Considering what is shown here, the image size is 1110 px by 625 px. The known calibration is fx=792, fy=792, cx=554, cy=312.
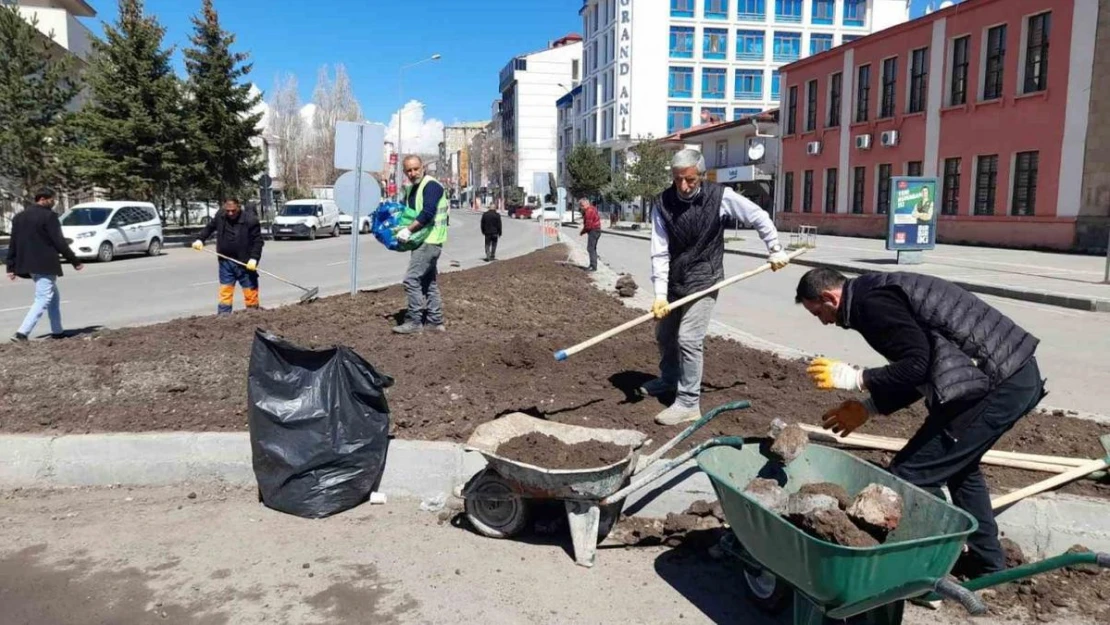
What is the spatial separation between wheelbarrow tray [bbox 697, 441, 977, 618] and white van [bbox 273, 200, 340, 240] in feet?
112

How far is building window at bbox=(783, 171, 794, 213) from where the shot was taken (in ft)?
143

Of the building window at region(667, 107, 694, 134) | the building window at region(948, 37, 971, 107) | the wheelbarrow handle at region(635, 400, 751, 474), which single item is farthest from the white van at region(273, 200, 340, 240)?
the building window at region(667, 107, 694, 134)

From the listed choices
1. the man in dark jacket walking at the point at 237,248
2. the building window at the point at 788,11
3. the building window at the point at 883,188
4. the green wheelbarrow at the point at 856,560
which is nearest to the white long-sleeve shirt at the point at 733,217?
the green wheelbarrow at the point at 856,560

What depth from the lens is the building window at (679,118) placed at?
68.8 m

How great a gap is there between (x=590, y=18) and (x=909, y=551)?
82.0 m

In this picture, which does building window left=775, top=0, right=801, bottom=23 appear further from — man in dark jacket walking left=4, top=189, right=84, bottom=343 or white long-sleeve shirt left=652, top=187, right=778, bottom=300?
white long-sleeve shirt left=652, top=187, right=778, bottom=300

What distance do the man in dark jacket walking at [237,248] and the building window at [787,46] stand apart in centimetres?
6670

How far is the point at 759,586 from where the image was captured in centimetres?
340

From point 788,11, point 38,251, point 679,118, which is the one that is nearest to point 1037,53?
point 38,251

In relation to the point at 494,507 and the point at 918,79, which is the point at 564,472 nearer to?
the point at 494,507

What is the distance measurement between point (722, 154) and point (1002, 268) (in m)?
34.6

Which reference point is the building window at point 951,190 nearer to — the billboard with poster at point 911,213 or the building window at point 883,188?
the building window at point 883,188

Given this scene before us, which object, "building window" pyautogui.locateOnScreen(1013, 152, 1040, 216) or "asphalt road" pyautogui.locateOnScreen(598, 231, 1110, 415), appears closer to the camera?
"asphalt road" pyautogui.locateOnScreen(598, 231, 1110, 415)

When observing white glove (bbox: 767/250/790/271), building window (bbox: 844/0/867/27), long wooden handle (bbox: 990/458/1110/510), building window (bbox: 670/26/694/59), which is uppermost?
building window (bbox: 844/0/867/27)
